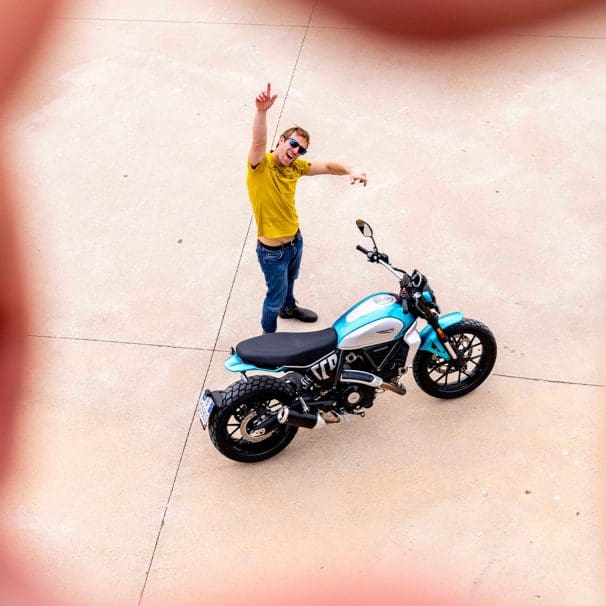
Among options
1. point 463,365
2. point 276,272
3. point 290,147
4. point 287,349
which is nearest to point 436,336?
point 463,365

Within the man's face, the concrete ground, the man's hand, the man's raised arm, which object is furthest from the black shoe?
the man's hand

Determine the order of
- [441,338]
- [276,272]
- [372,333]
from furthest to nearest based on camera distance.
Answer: [276,272] → [441,338] → [372,333]

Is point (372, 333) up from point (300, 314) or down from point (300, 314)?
up

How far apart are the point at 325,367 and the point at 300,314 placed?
1.08 meters

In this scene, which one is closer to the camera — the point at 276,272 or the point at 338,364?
the point at 338,364

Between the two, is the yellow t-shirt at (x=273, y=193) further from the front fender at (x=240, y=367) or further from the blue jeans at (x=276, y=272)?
the front fender at (x=240, y=367)

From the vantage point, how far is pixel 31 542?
13.1 ft

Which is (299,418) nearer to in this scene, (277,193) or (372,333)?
(372,333)

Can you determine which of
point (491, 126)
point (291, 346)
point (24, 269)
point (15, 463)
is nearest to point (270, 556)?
point (291, 346)

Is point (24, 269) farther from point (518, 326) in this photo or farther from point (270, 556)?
point (518, 326)

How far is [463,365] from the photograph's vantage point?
4.25 meters

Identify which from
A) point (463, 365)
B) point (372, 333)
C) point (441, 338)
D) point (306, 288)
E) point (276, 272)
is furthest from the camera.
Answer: point (306, 288)

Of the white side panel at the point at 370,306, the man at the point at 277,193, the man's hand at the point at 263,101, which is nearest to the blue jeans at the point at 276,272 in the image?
the man at the point at 277,193

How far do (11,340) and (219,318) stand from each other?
4.85ft
